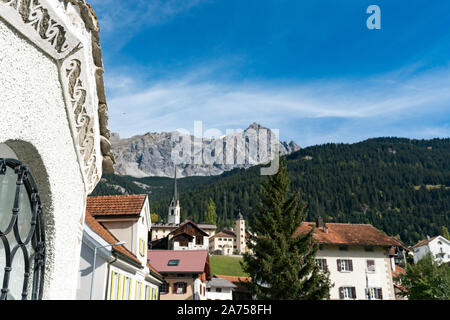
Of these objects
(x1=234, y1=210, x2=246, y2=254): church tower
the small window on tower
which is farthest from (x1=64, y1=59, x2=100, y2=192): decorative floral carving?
(x1=234, y1=210, x2=246, y2=254): church tower

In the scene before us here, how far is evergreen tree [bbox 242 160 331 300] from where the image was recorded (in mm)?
25375

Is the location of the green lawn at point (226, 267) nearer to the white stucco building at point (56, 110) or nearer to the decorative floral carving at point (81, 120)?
the decorative floral carving at point (81, 120)

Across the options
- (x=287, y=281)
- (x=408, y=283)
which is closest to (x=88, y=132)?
(x=287, y=281)

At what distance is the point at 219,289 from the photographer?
172ft

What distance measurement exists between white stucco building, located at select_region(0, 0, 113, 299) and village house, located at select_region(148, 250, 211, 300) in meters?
34.1

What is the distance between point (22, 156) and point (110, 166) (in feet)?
5.40

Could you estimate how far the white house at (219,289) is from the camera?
51.4m

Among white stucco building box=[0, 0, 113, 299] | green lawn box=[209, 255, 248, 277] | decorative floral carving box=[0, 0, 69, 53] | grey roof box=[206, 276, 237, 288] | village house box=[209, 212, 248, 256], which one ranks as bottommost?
grey roof box=[206, 276, 237, 288]

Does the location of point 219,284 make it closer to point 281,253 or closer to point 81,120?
point 281,253

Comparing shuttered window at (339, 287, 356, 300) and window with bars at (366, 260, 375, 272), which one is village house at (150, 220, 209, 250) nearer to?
shuttered window at (339, 287, 356, 300)

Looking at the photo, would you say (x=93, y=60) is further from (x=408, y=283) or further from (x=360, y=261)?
(x=360, y=261)

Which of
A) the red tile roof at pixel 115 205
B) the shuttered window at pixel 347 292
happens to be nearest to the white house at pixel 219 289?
the shuttered window at pixel 347 292

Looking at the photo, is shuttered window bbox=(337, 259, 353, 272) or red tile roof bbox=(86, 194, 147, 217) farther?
shuttered window bbox=(337, 259, 353, 272)

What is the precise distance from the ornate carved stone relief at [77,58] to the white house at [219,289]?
162 feet
